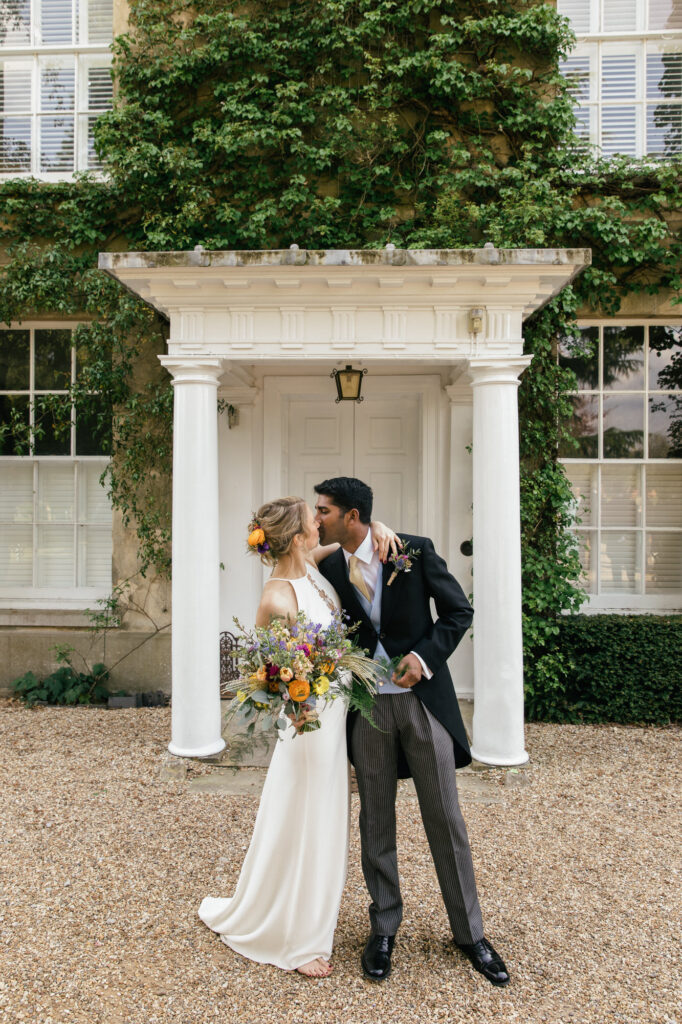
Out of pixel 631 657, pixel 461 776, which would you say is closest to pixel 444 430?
pixel 631 657

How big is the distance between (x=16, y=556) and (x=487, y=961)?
599 cm

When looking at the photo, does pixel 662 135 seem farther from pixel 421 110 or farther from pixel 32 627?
pixel 32 627

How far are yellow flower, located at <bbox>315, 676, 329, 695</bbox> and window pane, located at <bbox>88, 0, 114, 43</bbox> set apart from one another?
7366mm

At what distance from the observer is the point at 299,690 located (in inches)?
101

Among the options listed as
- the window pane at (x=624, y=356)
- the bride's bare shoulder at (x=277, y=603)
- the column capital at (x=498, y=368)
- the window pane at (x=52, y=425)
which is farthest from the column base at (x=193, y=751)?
the window pane at (x=624, y=356)

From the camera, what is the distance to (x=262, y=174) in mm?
6629

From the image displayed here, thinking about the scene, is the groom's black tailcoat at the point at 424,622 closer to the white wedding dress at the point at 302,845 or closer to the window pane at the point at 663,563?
the white wedding dress at the point at 302,845

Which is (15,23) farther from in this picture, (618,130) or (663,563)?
(663,563)

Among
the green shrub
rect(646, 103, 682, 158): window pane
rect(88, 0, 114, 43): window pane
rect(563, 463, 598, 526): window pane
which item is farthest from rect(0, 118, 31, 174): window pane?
rect(563, 463, 598, 526): window pane

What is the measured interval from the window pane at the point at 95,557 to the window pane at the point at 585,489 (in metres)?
4.48

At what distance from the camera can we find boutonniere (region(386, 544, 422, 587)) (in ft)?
9.50

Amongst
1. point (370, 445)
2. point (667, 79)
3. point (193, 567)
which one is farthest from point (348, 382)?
point (667, 79)

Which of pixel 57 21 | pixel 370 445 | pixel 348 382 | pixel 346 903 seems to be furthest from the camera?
pixel 57 21

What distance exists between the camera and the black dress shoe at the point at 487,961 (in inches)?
109
